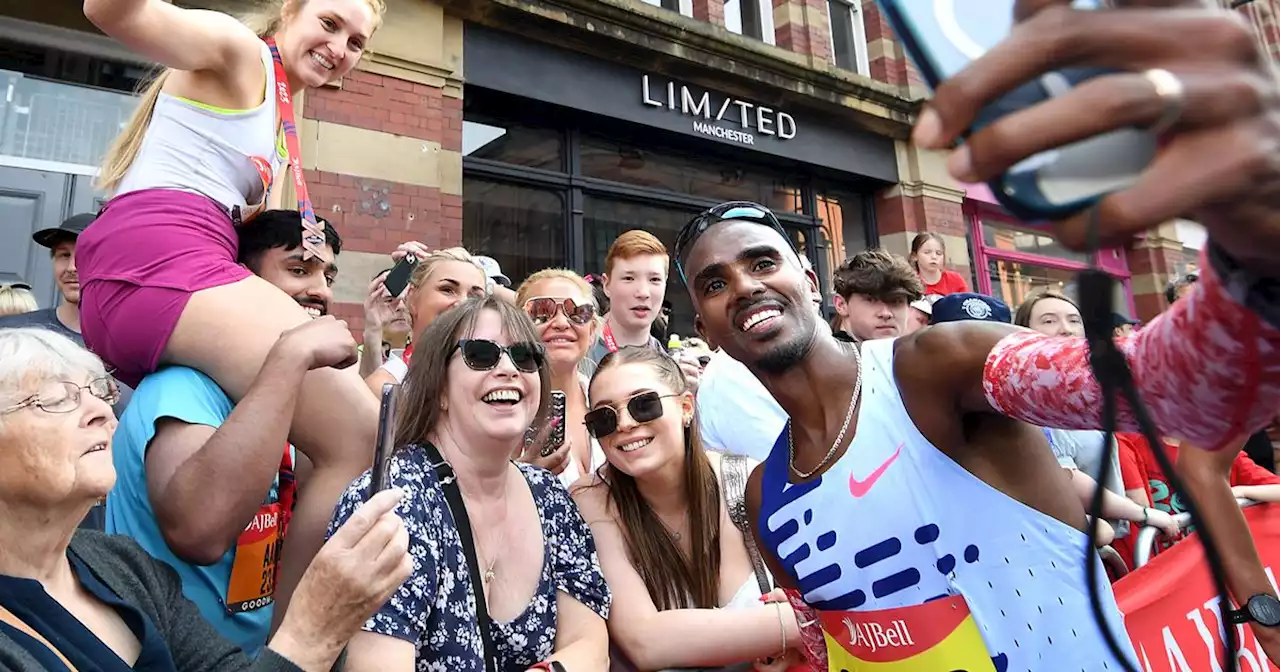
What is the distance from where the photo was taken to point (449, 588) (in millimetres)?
1923

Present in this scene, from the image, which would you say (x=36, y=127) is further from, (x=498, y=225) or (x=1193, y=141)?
(x=1193, y=141)

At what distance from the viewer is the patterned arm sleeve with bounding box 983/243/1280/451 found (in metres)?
0.68

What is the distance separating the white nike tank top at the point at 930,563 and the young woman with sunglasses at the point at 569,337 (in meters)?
1.81

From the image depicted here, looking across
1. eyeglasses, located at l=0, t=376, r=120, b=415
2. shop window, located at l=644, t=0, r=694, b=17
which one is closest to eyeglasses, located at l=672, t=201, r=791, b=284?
eyeglasses, located at l=0, t=376, r=120, b=415

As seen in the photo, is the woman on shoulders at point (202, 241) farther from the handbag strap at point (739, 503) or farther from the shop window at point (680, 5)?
the shop window at point (680, 5)

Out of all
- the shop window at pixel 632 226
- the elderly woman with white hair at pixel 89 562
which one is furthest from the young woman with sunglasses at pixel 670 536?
the shop window at pixel 632 226

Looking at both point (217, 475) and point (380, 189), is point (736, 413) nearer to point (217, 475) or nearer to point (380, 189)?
point (217, 475)

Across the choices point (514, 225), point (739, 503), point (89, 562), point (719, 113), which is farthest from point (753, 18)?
point (89, 562)

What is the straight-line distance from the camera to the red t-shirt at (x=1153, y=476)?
3.38 meters

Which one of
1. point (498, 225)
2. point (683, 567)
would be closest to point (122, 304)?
point (683, 567)

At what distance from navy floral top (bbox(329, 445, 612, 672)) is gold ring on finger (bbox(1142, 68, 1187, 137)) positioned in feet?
5.84

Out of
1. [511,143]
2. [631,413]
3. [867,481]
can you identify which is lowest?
[867,481]

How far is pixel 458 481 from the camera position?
2.17 m

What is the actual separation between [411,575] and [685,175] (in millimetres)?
6900
